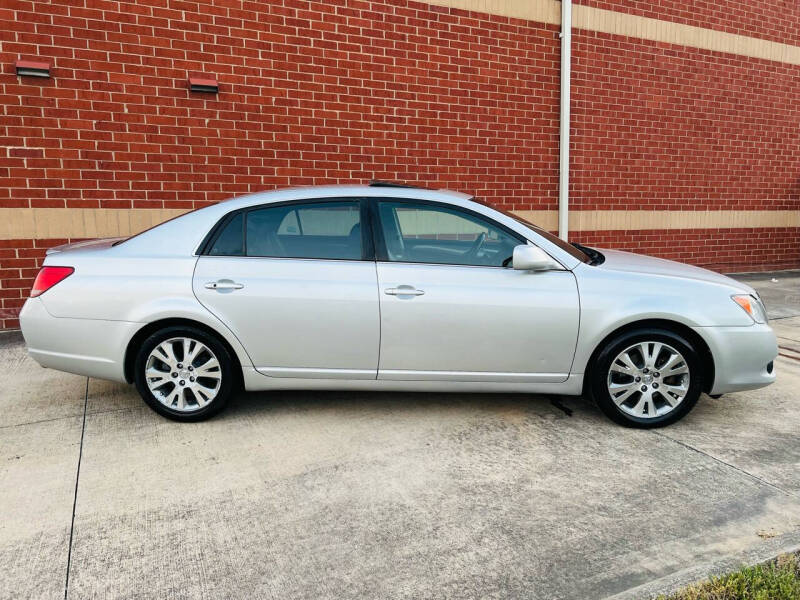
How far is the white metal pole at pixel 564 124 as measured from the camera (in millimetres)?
9023

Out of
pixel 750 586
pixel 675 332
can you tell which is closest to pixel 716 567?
pixel 750 586

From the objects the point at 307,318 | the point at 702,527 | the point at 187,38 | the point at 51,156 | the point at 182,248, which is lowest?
the point at 702,527

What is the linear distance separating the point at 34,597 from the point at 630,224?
953cm

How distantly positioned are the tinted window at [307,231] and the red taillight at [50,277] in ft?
A: 3.96

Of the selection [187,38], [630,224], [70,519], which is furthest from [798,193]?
[70,519]

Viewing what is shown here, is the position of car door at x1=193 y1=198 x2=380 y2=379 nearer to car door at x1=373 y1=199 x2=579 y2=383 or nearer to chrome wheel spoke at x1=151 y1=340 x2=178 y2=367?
car door at x1=373 y1=199 x2=579 y2=383

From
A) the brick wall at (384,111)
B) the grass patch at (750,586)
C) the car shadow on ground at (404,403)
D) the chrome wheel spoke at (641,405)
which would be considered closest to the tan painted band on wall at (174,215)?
the brick wall at (384,111)

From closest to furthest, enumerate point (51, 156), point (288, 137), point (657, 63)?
point (51, 156)
point (288, 137)
point (657, 63)

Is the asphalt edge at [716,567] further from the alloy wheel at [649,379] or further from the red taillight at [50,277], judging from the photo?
the red taillight at [50,277]

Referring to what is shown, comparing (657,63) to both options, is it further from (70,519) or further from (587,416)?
(70,519)

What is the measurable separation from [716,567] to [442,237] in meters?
2.45

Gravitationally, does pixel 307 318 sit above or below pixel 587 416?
above

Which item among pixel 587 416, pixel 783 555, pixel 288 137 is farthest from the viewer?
pixel 288 137

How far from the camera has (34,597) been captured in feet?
8.05
